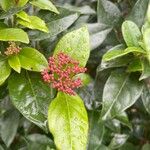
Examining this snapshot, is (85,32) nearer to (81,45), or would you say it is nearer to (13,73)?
(81,45)

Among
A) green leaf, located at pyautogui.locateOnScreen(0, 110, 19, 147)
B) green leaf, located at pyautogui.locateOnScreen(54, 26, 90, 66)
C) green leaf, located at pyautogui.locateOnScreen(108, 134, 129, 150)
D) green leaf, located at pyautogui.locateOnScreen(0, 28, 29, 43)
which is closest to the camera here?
green leaf, located at pyautogui.locateOnScreen(0, 28, 29, 43)

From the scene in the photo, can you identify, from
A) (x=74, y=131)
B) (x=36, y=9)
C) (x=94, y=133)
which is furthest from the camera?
(x=94, y=133)

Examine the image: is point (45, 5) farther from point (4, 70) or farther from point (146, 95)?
point (146, 95)

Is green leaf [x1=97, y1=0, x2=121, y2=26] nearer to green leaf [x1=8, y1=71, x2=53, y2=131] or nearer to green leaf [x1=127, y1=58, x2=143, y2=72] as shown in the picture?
green leaf [x1=127, y1=58, x2=143, y2=72]

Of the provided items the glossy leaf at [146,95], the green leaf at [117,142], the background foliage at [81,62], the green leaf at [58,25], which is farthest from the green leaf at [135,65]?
the green leaf at [117,142]

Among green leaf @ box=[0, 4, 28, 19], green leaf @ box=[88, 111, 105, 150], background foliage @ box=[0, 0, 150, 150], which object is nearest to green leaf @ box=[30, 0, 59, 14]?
background foliage @ box=[0, 0, 150, 150]

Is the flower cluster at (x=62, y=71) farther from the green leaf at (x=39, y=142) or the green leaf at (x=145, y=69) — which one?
the green leaf at (x=39, y=142)

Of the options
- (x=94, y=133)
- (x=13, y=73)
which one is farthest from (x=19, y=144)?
(x=13, y=73)
